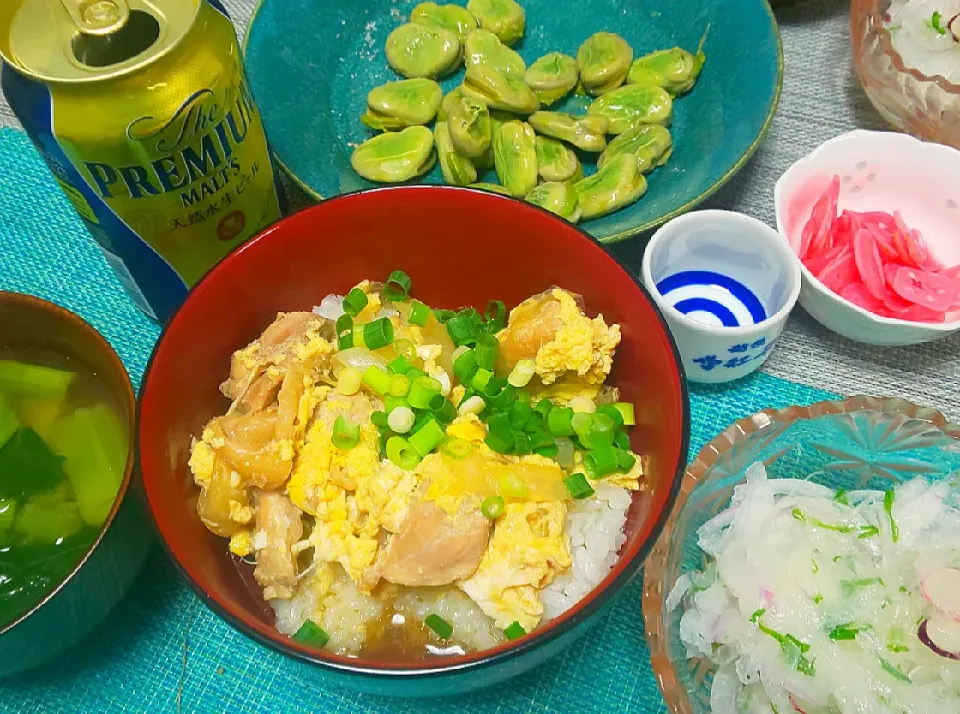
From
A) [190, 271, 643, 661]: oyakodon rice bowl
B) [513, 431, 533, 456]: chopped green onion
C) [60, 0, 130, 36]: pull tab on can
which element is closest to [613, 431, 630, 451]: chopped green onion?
[190, 271, 643, 661]: oyakodon rice bowl

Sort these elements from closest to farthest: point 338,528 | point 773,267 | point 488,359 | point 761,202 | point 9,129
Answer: point 338,528 < point 488,359 < point 773,267 < point 761,202 < point 9,129

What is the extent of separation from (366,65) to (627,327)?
0.94 m

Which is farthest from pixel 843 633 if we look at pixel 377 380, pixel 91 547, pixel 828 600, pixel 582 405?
pixel 91 547

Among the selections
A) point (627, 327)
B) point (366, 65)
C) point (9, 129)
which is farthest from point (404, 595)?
point (9, 129)

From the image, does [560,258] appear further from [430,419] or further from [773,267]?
[773,267]

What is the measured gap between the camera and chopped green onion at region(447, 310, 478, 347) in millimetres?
1077

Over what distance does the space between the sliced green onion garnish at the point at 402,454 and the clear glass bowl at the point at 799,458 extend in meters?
0.29

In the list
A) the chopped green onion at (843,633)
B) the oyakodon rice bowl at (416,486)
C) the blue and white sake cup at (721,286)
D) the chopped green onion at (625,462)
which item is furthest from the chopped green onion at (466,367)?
the chopped green onion at (843,633)

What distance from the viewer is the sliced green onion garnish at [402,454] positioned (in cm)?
92

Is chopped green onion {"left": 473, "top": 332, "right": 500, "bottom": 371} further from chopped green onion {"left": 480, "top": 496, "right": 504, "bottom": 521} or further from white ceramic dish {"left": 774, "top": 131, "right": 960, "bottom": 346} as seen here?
white ceramic dish {"left": 774, "top": 131, "right": 960, "bottom": 346}

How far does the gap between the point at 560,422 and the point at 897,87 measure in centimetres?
94

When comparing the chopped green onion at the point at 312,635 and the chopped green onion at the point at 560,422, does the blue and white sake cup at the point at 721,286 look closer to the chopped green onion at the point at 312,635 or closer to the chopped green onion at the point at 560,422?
the chopped green onion at the point at 560,422

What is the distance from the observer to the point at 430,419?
945mm

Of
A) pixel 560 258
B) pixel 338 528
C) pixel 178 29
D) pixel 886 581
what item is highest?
pixel 178 29
